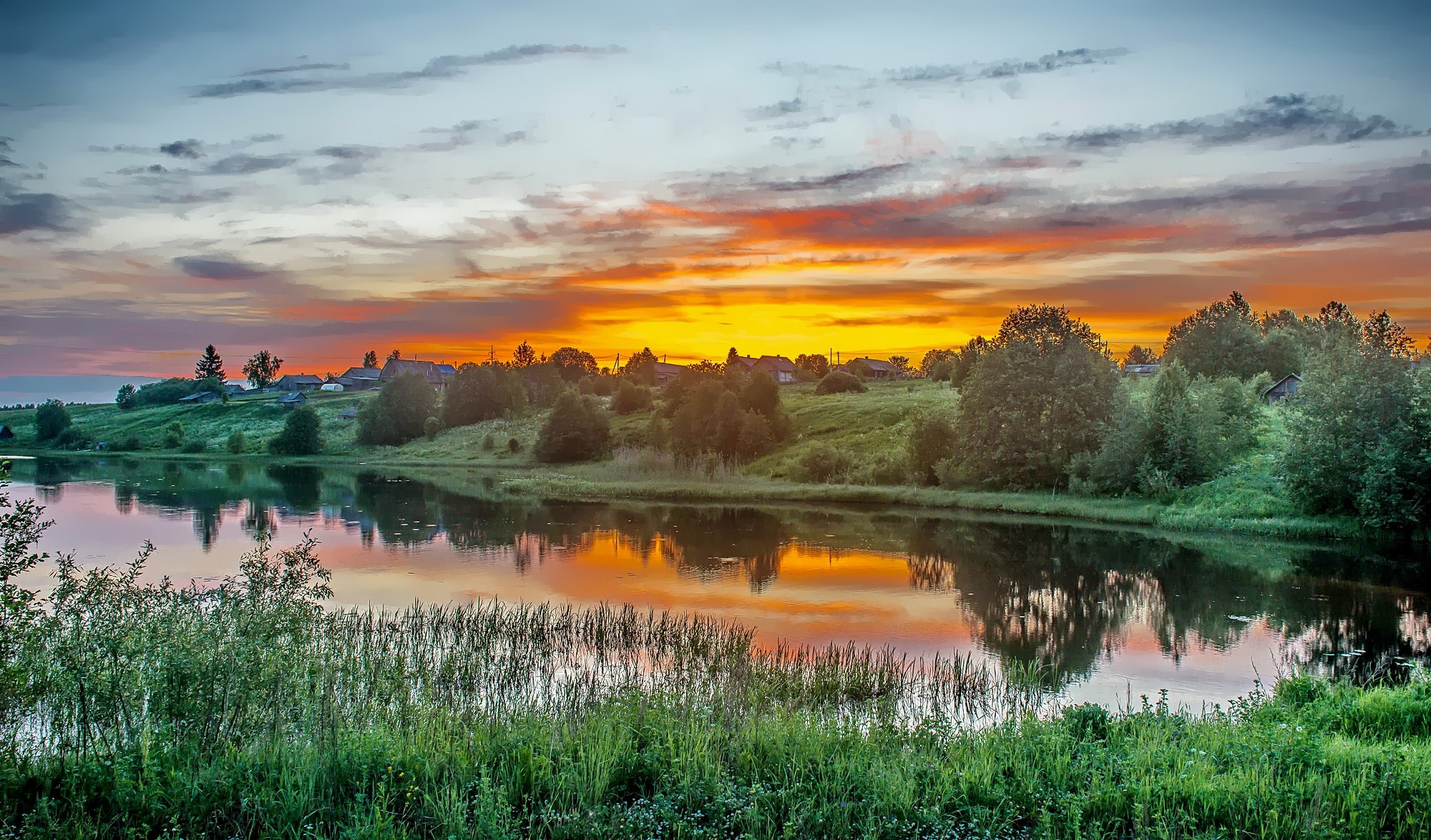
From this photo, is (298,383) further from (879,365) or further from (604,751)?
(604,751)

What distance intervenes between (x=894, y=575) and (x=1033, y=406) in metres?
19.7

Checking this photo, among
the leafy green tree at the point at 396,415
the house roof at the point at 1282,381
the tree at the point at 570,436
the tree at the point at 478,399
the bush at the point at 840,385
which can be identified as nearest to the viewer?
the house roof at the point at 1282,381

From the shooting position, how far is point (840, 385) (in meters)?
80.8

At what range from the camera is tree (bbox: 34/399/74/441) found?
96.8 metres

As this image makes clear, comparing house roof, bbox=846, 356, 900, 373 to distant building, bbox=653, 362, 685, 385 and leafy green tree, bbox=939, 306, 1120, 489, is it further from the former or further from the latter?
leafy green tree, bbox=939, 306, 1120, 489

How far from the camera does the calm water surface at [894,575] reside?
656 inches

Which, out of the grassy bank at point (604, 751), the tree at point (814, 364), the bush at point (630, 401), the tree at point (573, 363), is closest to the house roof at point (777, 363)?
the tree at point (814, 364)

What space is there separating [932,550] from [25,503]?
24.9m

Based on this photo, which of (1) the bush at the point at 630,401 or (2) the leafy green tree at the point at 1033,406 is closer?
(2) the leafy green tree at the point at 1033,406

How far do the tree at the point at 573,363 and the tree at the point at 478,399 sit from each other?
2930cm

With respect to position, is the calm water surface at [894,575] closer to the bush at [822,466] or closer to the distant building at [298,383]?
the bush at [822,466]

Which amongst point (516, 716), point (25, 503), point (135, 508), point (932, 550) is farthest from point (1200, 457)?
point (135, 508)

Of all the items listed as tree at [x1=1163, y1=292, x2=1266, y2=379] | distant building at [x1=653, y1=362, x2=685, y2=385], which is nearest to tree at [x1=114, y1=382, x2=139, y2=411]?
distant building at [x1=653, y1=362, x2=685, y2=385]

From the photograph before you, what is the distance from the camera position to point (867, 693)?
1283cm
